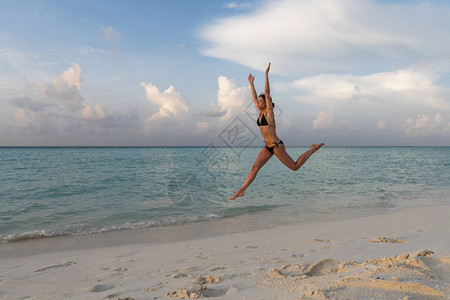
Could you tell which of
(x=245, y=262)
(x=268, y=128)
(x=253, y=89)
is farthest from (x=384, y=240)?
(x=253, y=89)

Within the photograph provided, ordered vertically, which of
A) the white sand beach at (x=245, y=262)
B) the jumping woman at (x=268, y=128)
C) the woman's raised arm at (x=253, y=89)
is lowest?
the white sand beach at (x=245, y=262)

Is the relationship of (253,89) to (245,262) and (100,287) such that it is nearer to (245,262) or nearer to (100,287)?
(245,262)

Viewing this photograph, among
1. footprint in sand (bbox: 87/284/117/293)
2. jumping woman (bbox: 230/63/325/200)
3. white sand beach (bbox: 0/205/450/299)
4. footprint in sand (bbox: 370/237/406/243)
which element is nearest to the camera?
white sand beach (bbox: 0/205/450/299)

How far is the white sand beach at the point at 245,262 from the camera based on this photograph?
4.12m

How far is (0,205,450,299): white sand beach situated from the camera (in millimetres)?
4125

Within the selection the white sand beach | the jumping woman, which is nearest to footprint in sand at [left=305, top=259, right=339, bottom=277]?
the white sand beach

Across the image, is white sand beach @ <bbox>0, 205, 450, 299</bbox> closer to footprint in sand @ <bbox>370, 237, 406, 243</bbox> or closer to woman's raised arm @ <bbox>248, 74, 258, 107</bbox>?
footprint in sand @ <bbox>370, 237, 406, 243</bbox>

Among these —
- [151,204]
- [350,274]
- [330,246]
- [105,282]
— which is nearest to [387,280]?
[350,274]

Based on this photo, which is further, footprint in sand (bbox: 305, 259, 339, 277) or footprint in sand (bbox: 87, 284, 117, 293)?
footprint in sand (bbox: 87, 284, 117, 293)

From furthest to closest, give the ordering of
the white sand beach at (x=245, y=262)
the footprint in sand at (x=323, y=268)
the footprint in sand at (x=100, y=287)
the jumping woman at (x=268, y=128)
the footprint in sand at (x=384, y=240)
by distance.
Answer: the footprint in sand at (x=384, y=240)
the jumping woman at (x=268, y=128)
the footprint in sand at (x=100, y=287)
the footprint in sand at (x=323, y=268)
the white sand beach at (x=245, y=262)

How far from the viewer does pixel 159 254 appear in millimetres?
7734

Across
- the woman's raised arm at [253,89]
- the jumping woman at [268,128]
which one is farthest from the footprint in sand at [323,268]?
the woman's raised arm at [253,89]

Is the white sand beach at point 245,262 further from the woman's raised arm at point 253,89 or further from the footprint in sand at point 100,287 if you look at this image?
the woman's raised arm at point 253,89

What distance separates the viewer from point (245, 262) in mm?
6684
